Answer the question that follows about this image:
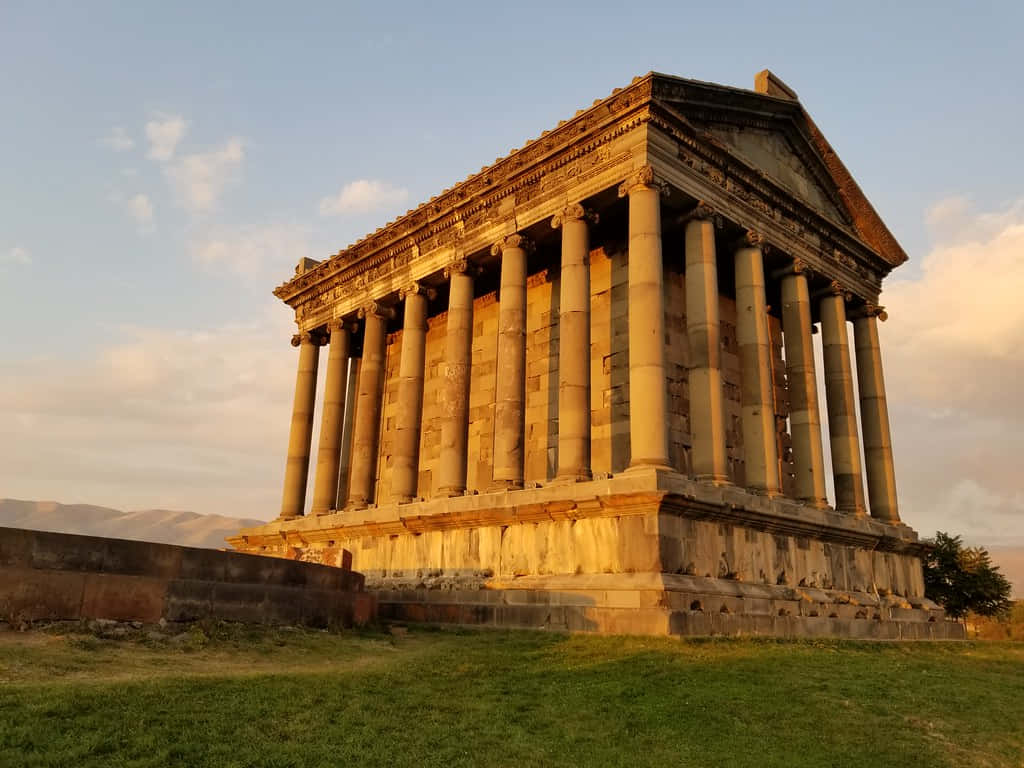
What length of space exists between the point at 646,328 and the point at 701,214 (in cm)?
519

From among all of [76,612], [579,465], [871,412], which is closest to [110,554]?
[76,612]

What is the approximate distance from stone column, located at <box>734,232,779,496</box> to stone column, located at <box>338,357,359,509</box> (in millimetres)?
17651

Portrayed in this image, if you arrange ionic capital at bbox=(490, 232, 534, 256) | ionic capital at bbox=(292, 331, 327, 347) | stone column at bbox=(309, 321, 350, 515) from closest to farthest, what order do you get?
ionic capital at bbox=(490, 232, 534, 256), stone column at bbox=(309, 321, 350, 515), ionic capital at bbox=(292, 331, 327, 347)

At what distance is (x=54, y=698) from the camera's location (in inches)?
352

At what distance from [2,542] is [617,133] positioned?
60.4ft

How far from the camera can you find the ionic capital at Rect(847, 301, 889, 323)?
31.2 meters

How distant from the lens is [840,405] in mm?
28281

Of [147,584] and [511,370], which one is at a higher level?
[511,370]

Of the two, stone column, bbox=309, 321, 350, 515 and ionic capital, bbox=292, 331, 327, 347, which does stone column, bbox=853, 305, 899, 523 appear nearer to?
stone column, bbox=309, 321, 350, 515

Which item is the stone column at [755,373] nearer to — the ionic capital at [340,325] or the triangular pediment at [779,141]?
the triangular pediment at [779,141]

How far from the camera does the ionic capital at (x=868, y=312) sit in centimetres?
3116

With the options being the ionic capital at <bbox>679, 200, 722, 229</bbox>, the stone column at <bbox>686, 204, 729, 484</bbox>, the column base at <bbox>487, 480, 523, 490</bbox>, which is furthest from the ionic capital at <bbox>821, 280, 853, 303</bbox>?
the column base at <bbox>487, 480, 523, 490</bbox>

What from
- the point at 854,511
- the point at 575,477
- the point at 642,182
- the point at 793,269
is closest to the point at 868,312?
the point at 793,269

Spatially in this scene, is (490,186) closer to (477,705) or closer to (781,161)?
(781,161)
